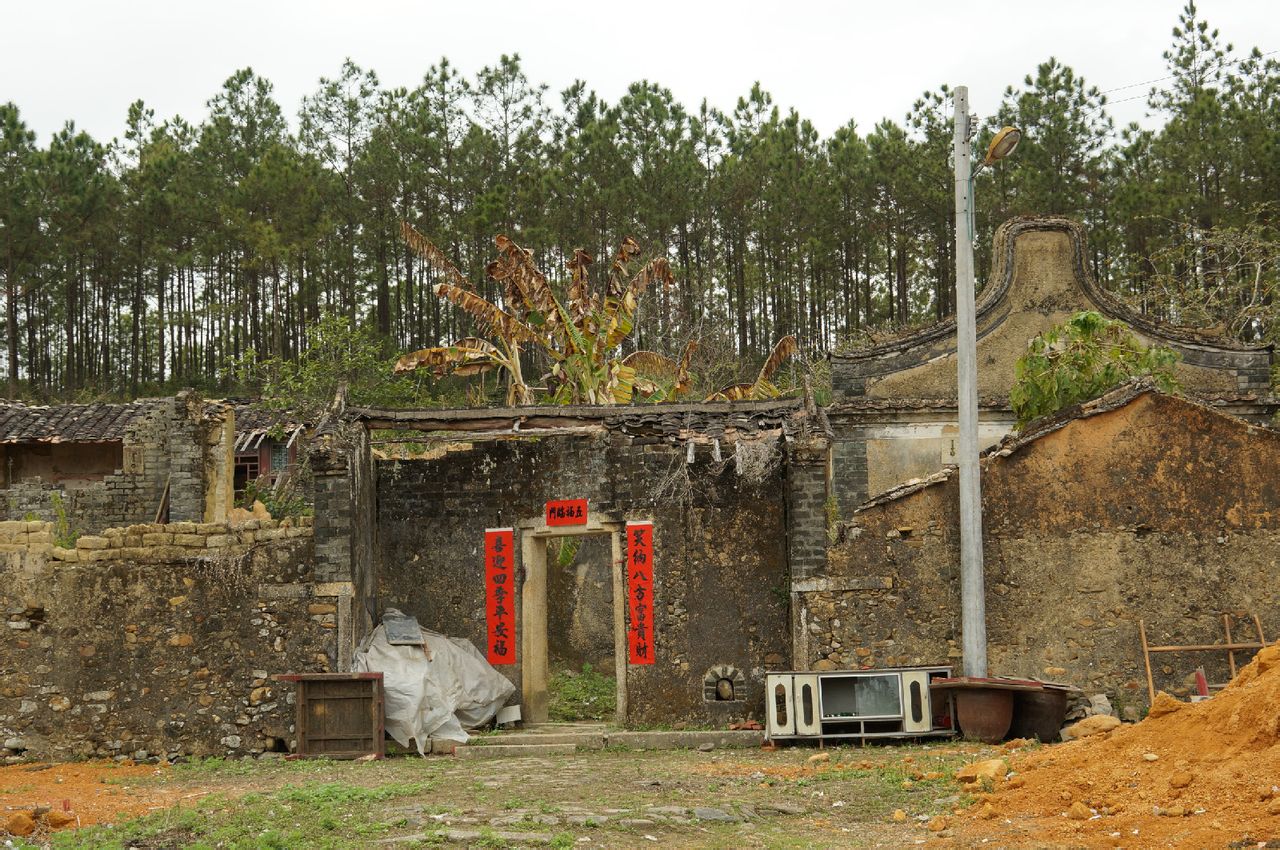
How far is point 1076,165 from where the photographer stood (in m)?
30.0

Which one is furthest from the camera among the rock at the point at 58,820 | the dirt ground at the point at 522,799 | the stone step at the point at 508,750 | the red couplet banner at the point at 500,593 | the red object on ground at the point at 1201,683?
the red couplet banner at the point at 500,593

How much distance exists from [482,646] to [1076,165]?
20.5m

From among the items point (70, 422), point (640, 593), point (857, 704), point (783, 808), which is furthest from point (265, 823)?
point (70, 422)

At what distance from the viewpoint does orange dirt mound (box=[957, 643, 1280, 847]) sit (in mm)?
7688

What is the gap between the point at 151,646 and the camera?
46.1 ft

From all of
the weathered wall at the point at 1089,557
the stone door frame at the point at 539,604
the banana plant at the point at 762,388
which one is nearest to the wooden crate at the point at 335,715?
the stone door frame at the point at 539,604

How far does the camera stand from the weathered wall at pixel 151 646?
13.9 m

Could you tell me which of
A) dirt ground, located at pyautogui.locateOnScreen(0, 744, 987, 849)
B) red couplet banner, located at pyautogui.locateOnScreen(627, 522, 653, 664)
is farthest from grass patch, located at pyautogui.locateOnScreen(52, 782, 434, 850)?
red couplet banner, located at pyautogui.locateOnScreen(627, 522, 653, 664)

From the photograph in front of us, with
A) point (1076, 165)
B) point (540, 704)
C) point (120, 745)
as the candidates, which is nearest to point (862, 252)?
point (1076, 165)

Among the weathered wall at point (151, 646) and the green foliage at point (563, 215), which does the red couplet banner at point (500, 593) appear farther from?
the green foliage at point (563, 215)

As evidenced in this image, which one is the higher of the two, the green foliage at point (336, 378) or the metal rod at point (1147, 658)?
the green foliage at point (336, 378)

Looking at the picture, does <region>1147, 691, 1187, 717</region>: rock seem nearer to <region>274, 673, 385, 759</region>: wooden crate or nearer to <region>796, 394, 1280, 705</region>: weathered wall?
<region>796, 394, 1280, 705</region>: weathered wall

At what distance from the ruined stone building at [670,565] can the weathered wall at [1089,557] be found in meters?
0.02

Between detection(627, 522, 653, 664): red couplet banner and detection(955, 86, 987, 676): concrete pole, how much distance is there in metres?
3.43
